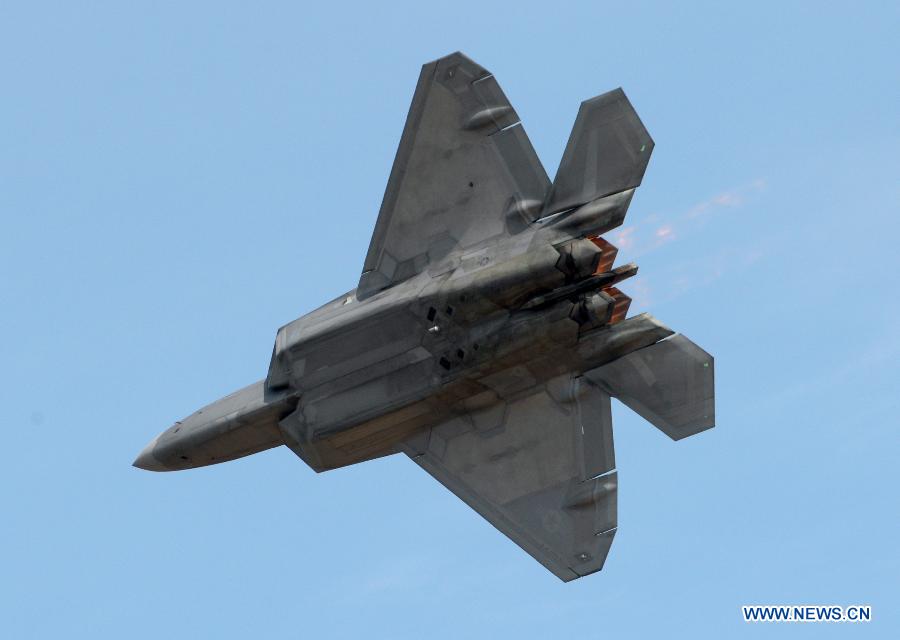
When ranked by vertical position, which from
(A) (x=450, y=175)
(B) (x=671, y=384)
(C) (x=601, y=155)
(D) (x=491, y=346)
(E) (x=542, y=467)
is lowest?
(E) (x=542, y=467)

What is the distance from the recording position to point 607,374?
42562mm

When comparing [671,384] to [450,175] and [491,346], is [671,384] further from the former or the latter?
[450,175]

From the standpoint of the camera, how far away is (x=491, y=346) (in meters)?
42.2

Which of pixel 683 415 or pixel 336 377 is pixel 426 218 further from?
pixel 683 415

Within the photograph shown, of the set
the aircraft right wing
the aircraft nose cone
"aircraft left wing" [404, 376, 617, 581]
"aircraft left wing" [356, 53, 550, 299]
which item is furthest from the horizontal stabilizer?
the aircraft nose cone

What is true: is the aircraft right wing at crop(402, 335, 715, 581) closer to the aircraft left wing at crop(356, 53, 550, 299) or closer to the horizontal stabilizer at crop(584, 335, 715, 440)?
the horizontal stabilizer at crop(584, 335, 715, 440)

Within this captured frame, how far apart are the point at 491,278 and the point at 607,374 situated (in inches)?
132

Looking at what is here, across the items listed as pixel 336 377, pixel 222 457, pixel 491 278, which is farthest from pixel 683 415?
pixel 222 457

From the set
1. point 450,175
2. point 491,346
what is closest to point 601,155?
point 450,175

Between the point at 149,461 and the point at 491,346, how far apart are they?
9.17 m

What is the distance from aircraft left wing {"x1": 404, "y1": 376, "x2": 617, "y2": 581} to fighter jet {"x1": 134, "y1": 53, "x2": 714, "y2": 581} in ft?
0.10

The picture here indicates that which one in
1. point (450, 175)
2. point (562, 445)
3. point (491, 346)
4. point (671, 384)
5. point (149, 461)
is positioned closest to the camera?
point (671, 384)

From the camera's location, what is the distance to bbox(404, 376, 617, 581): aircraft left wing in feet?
141

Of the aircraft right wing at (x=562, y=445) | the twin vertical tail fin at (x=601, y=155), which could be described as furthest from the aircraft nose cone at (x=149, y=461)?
the twin vertical tail fin at (x=601, y=155)
